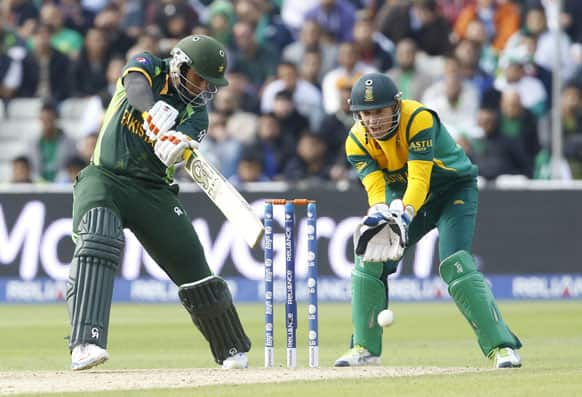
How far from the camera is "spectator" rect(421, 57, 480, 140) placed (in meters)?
17.4

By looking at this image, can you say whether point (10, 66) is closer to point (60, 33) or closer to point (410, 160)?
point (60, 33)

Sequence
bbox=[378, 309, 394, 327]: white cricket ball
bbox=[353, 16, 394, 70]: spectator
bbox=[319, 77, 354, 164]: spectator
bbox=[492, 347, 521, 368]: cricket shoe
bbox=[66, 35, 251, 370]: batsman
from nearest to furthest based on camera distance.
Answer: bbox=[66, 35, 251, 370]: batsman → bbox=[378, 309, 394, 327]: white cricket ball → bbox=[492, 347, 521, 368]: cricket shoe → bbox=[319, 77, 354, 164]: spectator → bbox=[353, 16, 394, 70]: spectator

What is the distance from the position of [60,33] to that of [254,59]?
9.10 ft

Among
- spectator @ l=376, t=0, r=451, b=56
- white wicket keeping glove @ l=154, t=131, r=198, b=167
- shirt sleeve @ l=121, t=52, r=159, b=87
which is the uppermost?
spectator @ l=376, t=0, r=451, b=56

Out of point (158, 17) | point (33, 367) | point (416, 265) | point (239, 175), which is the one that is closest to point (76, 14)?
point (158, 17)

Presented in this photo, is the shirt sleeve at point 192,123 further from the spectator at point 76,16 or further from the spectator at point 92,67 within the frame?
the spectator at point 76,16

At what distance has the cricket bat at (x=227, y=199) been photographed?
329 inches

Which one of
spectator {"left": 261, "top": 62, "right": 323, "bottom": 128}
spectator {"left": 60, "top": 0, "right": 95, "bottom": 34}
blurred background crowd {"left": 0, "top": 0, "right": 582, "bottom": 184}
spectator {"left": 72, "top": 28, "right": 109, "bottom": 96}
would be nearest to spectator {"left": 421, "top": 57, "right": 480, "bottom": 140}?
blurred background crowd {"left": 0, "top": 0, "right": 582, "bottom": 184}

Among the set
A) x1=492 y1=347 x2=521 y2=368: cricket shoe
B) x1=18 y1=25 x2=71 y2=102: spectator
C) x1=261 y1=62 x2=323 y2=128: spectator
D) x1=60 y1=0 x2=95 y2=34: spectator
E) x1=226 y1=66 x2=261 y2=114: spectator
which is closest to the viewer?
x1=492 y1=347 x2=521 y2=368: cricket shoe

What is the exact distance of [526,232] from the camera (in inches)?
643

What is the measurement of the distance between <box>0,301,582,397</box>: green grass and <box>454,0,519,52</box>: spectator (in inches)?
187

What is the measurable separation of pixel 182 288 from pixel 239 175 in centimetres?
808

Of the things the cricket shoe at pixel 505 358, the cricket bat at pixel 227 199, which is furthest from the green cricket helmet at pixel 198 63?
the cricket shoe at pixel 505 358

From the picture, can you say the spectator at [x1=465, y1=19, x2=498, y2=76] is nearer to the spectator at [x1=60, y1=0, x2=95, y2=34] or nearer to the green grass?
the green grass
